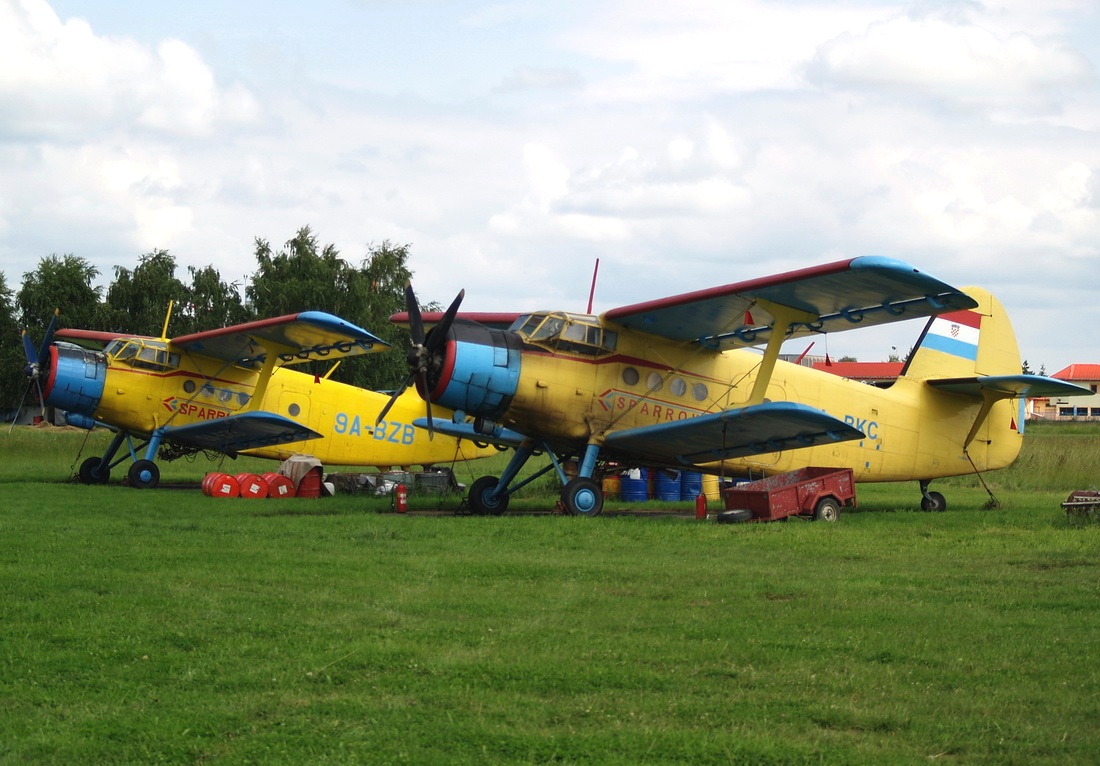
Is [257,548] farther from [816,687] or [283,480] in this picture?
[283,480]

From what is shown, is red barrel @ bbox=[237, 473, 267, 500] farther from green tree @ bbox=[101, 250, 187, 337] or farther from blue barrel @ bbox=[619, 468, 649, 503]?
green tree @ bbox=[101, 250, 187, 337]

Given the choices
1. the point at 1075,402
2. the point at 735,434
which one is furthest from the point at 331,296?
the point at 1075,402

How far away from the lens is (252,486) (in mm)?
22984

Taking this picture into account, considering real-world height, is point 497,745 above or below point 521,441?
below

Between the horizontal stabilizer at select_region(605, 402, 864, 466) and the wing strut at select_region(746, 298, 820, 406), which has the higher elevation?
the wing strut at select_region(746, 298, 820, 406)

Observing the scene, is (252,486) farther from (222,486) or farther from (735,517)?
(735,517)

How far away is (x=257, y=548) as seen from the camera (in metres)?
13.2

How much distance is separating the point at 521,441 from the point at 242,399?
30.1ft

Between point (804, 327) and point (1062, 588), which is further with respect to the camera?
point (804, 327)

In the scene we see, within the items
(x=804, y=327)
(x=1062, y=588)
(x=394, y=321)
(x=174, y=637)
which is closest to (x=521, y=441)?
(x=394, y=321)

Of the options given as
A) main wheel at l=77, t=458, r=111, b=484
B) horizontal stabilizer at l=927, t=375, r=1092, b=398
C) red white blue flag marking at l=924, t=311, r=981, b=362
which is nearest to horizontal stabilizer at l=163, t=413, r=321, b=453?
main wheel at l=77, t=458, r=111, b=484

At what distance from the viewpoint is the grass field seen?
6027 mm

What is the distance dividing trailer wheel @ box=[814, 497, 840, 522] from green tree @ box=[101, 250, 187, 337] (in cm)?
5654

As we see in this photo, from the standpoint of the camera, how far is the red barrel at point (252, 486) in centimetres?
2288
